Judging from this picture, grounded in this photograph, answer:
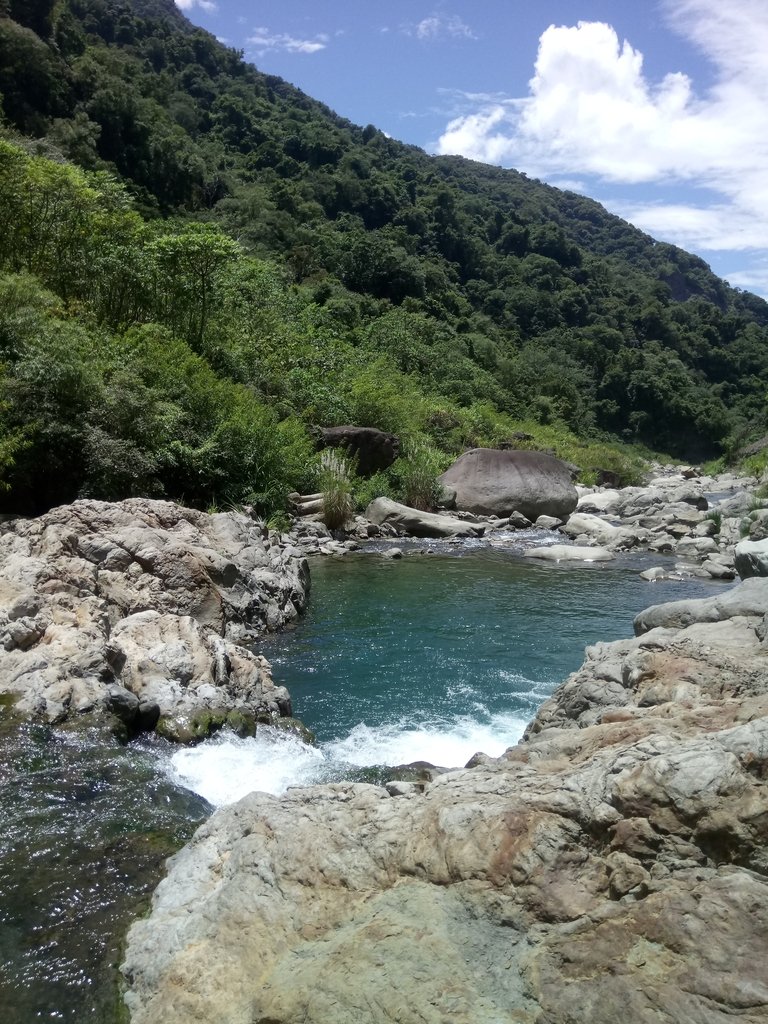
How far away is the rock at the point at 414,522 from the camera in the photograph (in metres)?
24.0

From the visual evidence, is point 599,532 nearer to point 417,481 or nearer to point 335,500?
point 417,481

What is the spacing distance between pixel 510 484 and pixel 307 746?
64.8ft

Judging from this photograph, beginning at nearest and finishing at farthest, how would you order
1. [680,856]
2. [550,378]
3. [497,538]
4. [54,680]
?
[680,856]
[54,680]
[497,538]
[550,378]

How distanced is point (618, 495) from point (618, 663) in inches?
1033

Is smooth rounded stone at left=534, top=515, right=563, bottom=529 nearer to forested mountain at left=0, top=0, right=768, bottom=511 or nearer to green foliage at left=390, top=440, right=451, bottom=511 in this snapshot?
green foliage at left=390, top=440, right=451, bottom=511

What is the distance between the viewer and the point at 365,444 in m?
27.2

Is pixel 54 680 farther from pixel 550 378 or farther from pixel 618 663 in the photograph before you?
pixel 550 378

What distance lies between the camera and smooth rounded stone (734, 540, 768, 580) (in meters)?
12.2

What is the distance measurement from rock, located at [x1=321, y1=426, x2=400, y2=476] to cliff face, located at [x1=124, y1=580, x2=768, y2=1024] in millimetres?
21948

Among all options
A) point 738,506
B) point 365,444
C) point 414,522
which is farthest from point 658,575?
point 365,444

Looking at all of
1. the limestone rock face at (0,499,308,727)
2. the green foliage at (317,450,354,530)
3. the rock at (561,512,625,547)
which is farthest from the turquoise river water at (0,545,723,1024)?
the rock at (561,512,625,547)

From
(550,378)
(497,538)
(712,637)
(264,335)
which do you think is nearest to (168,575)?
(712,637)

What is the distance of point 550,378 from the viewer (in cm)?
6178

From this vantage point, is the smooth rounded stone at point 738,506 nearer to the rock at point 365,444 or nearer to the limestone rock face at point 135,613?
the rock at point 365,444
